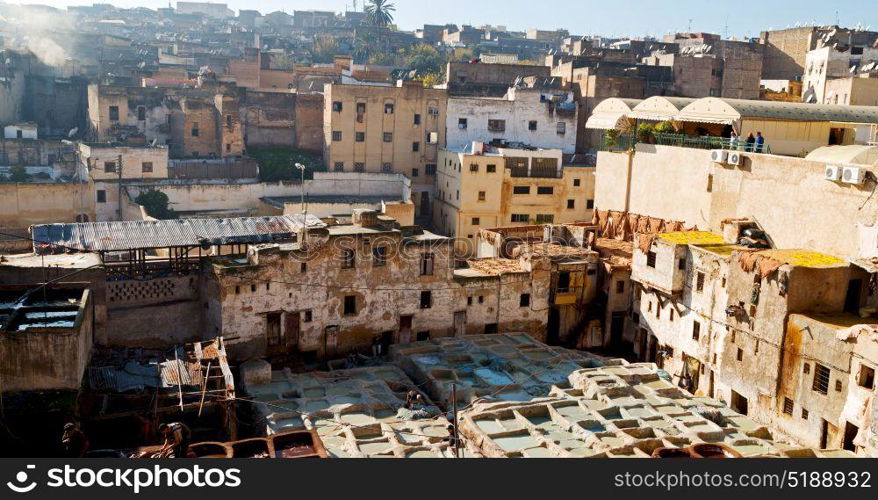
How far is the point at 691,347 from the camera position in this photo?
2927 cm

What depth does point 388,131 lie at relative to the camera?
50.7 metres

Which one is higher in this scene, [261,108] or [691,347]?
[261,108]

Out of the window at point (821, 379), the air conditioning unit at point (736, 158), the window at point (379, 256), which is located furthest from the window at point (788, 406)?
the window at point (379, 256)

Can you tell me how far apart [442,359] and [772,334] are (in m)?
10.5

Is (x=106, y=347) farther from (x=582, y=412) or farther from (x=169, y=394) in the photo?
(x=582, y=412)

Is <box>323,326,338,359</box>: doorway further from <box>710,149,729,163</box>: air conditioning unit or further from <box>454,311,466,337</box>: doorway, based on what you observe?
<box>710,149,729,163</box>: air conditioning unit

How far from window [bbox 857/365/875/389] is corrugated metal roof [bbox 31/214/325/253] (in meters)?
17.4

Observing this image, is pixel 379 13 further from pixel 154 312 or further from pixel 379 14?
pixel 154 312

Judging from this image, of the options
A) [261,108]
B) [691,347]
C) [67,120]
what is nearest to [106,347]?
[691,347]

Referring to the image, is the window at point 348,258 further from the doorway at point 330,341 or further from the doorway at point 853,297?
the doorway at point 853,297

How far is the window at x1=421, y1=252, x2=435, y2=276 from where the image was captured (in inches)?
1211

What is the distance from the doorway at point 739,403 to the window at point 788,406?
187 centimetres

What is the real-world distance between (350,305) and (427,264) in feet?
10.4

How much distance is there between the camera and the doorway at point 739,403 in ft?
87.5
